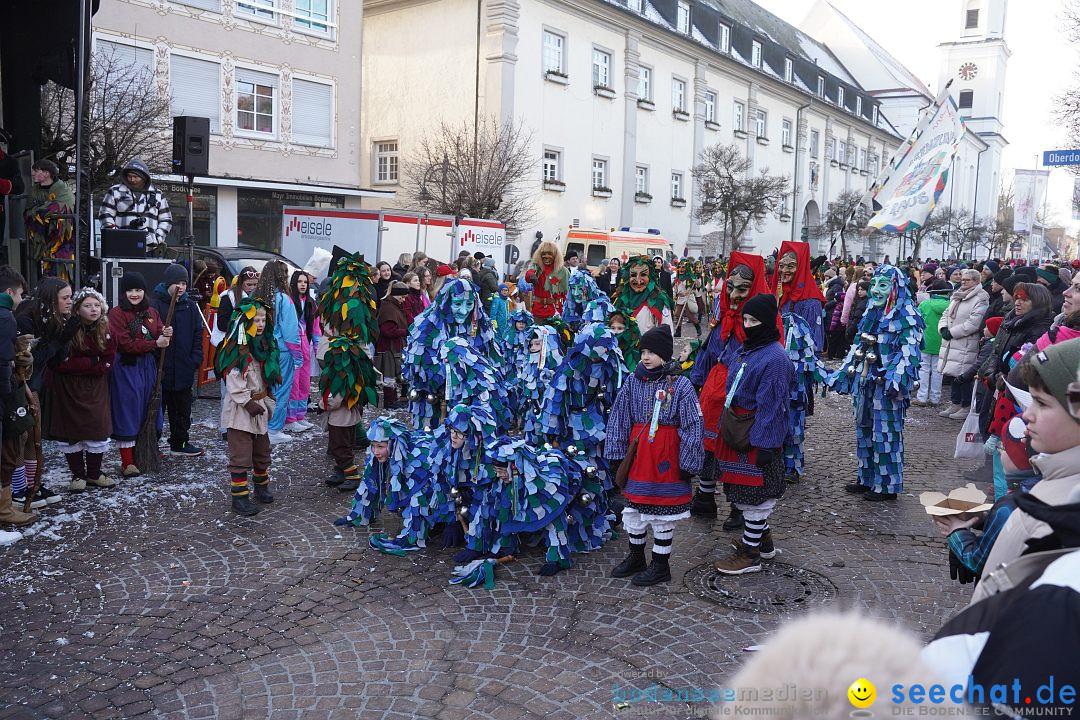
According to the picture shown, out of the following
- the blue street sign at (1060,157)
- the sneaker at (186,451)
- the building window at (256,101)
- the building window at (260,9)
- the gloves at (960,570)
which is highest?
the building window at (260,9)

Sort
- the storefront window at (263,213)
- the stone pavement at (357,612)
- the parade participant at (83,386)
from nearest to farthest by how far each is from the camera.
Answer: the stone pavement at (357,612) → the parade participant at (83,386) → the storefront window at (263,213)

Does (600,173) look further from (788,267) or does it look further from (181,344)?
(181,344)

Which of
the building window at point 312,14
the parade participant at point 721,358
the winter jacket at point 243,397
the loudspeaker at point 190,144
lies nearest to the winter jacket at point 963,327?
the parade participant at point 721,358

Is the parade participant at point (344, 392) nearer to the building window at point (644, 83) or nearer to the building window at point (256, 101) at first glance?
the building window at point (256, 101)

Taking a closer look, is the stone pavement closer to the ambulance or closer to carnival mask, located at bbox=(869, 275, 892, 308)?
carnival mask, located at bbox=(869, 275, 892, 308)

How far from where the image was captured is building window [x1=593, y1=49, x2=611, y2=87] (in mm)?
29484

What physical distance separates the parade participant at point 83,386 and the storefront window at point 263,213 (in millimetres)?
15330

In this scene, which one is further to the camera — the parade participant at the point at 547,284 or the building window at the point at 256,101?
the building window at the point at 256,101

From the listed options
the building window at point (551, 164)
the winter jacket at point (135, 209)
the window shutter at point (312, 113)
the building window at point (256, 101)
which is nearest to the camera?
the winter jacket at point (135, 209)

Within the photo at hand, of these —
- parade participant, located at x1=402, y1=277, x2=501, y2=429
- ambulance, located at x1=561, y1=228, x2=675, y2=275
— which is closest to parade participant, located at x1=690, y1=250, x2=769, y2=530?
parade participant, located at x1=402, y1=277, x2=501, y2=429

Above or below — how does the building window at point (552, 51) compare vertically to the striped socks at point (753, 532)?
above

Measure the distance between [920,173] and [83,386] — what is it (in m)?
11.9

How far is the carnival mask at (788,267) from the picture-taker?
776 centimetres

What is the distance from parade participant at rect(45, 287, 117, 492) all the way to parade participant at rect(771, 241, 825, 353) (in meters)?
5.91
